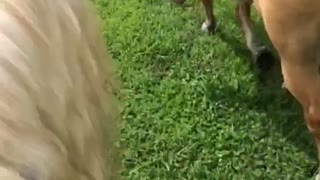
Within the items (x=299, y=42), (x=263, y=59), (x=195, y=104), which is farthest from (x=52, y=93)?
(x=263, y=59)

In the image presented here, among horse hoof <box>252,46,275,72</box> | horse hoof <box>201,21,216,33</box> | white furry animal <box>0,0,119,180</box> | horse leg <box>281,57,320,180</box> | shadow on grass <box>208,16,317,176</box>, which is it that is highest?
white furry animal <box>0,0,119,180</box>

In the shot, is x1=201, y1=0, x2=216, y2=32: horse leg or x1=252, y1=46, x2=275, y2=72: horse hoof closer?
x1=252, y1=46, x2=275, y2=72: horse hoof

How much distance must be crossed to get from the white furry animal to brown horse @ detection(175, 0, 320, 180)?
1.76 feet

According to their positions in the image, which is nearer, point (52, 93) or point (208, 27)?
point (52, 93)

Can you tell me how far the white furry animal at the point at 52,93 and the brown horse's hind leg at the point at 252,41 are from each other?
3.43 ft

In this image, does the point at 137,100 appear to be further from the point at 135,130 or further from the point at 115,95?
the point at 115,95

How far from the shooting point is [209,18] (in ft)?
7.97

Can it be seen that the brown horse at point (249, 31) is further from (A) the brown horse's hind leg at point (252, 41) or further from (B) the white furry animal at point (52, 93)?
(B) the white furry animal at point (52, 93)

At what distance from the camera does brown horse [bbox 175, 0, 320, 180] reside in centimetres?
172

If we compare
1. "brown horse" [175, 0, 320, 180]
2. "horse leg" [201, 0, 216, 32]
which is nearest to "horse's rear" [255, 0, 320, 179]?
"brown horse" [175, 0, 320, 180]

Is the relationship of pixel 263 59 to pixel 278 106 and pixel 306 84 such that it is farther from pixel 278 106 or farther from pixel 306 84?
pixel 306 84

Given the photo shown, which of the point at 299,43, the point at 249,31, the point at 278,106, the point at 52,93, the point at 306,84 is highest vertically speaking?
the point at 52,93

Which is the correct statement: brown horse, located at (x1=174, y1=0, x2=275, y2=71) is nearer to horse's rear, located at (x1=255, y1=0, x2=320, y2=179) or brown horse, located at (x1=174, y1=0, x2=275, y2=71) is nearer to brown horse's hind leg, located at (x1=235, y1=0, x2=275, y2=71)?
brown horse's hind leg, located at (x1=235, y1=0, x2=275, y2=71)

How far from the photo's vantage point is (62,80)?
3.64 feet
